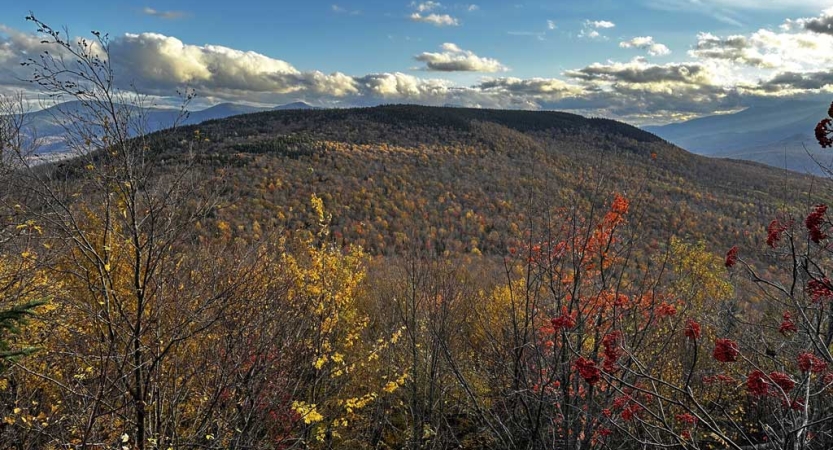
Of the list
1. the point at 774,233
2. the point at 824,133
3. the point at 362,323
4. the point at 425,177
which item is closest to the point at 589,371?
the point at 774,233

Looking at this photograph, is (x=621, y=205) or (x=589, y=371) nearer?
(x=589, y=371)

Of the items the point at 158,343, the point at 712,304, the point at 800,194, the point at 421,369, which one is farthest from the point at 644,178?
the point at 712,304

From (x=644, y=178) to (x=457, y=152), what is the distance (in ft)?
422

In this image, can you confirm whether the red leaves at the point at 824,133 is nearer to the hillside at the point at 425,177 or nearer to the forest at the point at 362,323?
the forest at the point at 362,323

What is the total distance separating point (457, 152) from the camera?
133250 mm

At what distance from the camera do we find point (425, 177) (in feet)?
348

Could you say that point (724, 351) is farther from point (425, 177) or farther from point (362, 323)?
point (425, 177)

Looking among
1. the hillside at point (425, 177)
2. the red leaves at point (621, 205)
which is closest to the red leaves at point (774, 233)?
the red leaves at point (621, 205)

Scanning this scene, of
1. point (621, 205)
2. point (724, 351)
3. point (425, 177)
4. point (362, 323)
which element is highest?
point (621, 205)

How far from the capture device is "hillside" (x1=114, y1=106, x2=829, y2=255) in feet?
229

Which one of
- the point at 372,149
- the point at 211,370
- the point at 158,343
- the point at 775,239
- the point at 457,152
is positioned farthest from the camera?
the point at 457,152

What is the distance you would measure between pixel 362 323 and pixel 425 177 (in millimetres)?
93784

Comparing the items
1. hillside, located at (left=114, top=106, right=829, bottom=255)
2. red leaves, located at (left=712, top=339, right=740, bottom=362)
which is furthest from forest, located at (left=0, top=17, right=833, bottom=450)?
hillside, located at (left=114, top=106, right=829, bottom=255)

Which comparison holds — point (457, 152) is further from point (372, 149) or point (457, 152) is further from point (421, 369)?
point (421, 369)
